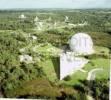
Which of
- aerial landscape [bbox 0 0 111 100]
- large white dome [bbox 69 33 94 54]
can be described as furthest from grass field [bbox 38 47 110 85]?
large white dome [bbox 69 33 94 54]

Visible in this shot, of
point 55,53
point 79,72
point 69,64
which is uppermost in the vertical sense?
point 55,53

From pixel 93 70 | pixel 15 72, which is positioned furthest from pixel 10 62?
pixel 93 70

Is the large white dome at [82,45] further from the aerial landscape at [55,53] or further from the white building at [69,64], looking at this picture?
the white building at [69,64]

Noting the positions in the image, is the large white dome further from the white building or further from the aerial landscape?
the white building

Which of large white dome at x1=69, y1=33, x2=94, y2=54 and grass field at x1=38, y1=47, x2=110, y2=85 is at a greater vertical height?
large white dome at x1=69, y1=33, x2=94, y2=54

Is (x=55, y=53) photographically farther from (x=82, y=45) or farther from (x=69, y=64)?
(x=82, y=45)

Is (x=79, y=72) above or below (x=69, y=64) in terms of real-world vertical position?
below

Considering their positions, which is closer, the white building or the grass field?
the grass field

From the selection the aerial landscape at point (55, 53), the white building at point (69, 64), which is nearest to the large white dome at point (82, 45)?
the aerial landscape at point (55, 53)

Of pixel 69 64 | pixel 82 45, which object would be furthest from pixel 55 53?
pixel 82 45

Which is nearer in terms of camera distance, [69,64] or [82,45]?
[82,45]
